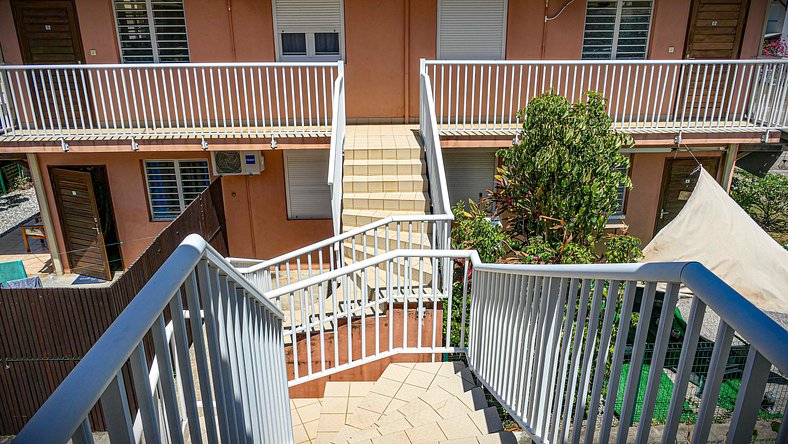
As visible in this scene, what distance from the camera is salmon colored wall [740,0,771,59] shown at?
9664mm

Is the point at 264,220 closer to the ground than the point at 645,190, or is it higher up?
closer to the ground

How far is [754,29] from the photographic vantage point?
9750 millimetres

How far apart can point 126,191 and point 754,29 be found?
13.1 meters

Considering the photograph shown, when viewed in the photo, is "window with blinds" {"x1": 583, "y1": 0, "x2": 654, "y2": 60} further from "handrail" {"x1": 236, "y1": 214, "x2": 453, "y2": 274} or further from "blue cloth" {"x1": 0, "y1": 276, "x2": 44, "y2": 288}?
"blue cloth" {"x1": 0, "y1": 276, "x2": 44, "y2": 288}

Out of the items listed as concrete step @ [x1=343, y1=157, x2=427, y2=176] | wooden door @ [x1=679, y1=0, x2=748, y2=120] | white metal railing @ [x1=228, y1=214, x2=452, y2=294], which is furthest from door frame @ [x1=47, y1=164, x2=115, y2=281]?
wooden door @ [x1=679, y1=0, x2=748, y2=120]

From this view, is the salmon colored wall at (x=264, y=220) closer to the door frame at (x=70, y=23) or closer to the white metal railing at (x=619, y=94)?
the white metal railing at (x=619, y=94)

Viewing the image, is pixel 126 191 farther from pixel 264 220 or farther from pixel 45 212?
pixel 264 220

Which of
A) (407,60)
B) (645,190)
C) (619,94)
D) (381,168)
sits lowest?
(645,190)

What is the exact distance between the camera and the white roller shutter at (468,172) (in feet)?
33.9

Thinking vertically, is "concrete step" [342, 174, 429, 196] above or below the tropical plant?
above

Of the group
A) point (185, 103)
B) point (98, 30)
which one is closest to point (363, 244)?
point (185, 103)

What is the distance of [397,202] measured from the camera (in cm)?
754

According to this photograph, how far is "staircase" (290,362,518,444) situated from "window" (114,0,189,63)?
7.64 meters

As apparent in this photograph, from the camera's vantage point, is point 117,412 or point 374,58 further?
point 374,58
